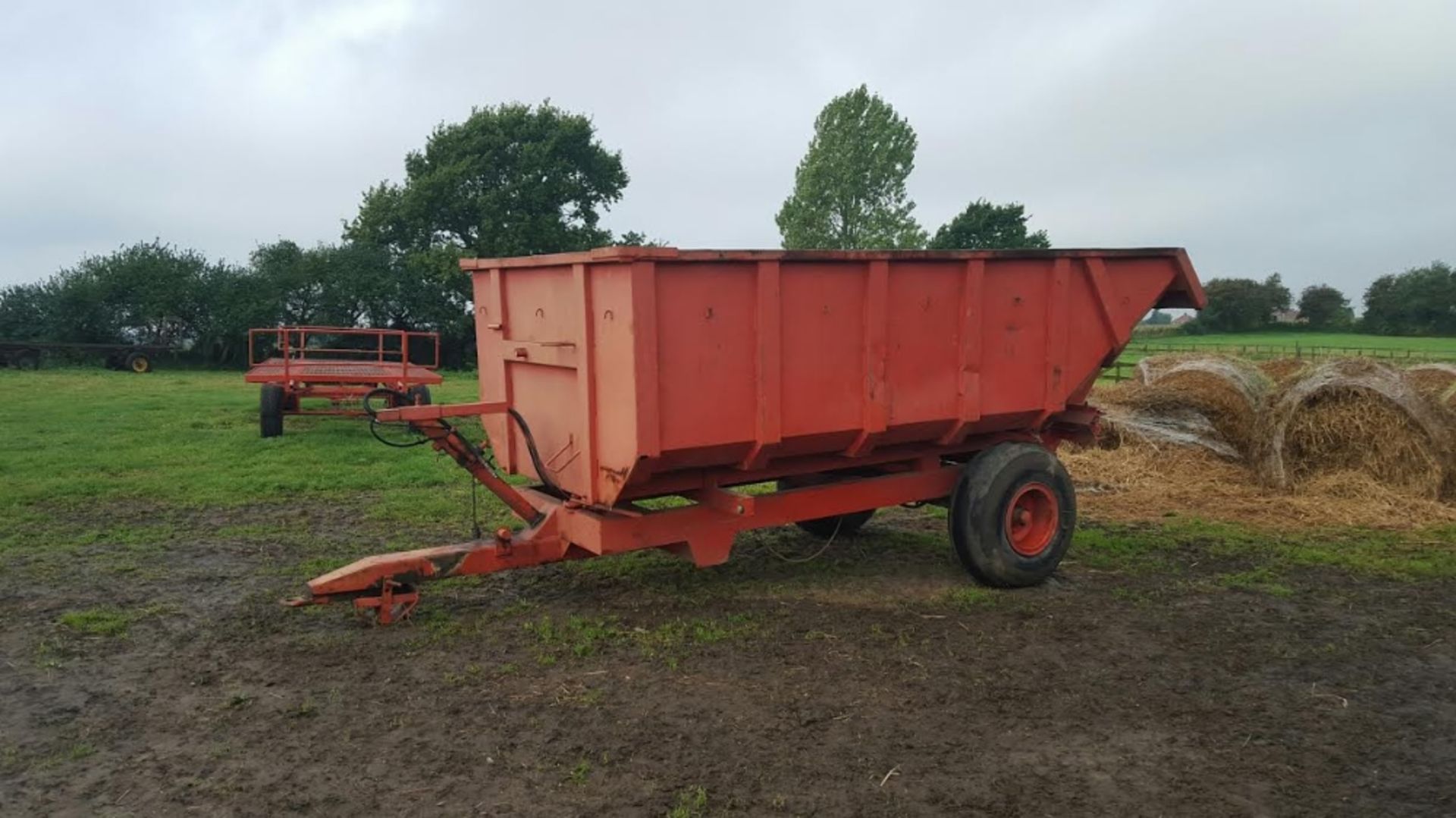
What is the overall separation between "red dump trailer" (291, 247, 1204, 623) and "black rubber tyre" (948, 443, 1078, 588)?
2 centimetres

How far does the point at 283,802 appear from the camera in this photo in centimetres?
385

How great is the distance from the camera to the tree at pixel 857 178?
5184cm

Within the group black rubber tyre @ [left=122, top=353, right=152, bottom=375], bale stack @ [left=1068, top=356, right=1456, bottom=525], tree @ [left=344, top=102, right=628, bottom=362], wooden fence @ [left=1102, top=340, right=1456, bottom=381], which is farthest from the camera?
tree @ [left=344, top=102, right=628, bottom=362]

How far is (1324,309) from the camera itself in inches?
2140

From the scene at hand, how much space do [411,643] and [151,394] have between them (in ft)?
53.3

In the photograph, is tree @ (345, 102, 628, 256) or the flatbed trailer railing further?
tree @ (345, 102, 628, 256)

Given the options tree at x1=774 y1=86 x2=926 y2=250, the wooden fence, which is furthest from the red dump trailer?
tree at x1=774 y1=86 x2=926 y2=250

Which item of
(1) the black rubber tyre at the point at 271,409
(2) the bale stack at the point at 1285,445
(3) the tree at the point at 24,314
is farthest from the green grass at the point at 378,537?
(3) the tree at the point at 24,314

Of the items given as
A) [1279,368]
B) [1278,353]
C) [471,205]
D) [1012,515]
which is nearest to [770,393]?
[1012,515]

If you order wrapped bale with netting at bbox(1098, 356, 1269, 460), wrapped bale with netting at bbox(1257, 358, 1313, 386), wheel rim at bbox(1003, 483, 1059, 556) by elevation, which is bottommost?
wheel rim at bbox(1003, 483, 1059, 556)

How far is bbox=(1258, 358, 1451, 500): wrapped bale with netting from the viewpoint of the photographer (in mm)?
9461

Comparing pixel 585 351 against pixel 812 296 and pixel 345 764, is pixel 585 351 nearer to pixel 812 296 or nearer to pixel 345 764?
pixel 812 296

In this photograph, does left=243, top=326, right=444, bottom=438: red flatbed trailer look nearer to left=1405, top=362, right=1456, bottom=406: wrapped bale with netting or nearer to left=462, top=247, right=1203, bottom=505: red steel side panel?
left=462, top=247, right=1203, bottom=505: red steel side panel

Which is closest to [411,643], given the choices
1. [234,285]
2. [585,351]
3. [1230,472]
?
[585,351]
